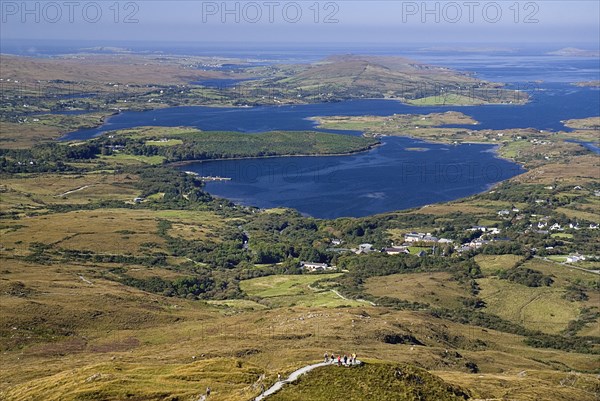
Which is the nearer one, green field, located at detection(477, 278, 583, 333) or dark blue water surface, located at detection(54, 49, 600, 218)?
green field, located at detection(477, 278, 583, 333)

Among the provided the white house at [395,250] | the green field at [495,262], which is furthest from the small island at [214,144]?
the green field at [495,262]

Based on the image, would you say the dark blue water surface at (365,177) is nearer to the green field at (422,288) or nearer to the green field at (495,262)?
the green field at (495,262)

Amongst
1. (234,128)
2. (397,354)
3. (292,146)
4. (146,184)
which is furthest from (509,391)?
(234,128)

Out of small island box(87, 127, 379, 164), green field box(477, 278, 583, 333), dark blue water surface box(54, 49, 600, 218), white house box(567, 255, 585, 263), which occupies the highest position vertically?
small island box(87, 127, 379, 164)

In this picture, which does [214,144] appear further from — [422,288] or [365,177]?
[422,288]

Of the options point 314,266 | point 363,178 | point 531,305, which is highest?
point 363,178

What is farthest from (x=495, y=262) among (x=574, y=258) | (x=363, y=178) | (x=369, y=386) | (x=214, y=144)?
(x=214, y=144)

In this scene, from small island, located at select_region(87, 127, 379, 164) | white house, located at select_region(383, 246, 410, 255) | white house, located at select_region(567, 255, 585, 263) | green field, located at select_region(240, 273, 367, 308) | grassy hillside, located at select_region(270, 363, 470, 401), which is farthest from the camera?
small island, located at select_region(87, 127, 379, 164)

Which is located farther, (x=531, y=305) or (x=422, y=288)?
(x=422, y=288)

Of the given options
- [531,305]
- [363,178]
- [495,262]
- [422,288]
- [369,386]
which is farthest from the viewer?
[363,178]

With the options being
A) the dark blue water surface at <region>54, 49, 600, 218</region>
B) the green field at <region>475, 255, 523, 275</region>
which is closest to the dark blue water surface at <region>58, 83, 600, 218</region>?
the dark blue water surface at <region>54, 49, 600, 218</region>

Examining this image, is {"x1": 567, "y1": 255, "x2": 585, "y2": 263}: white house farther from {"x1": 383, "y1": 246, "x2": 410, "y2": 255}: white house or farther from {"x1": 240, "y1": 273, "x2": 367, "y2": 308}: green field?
{"x1": 240, "y1": 273, "x2": 367, "y2": 308}: green field
